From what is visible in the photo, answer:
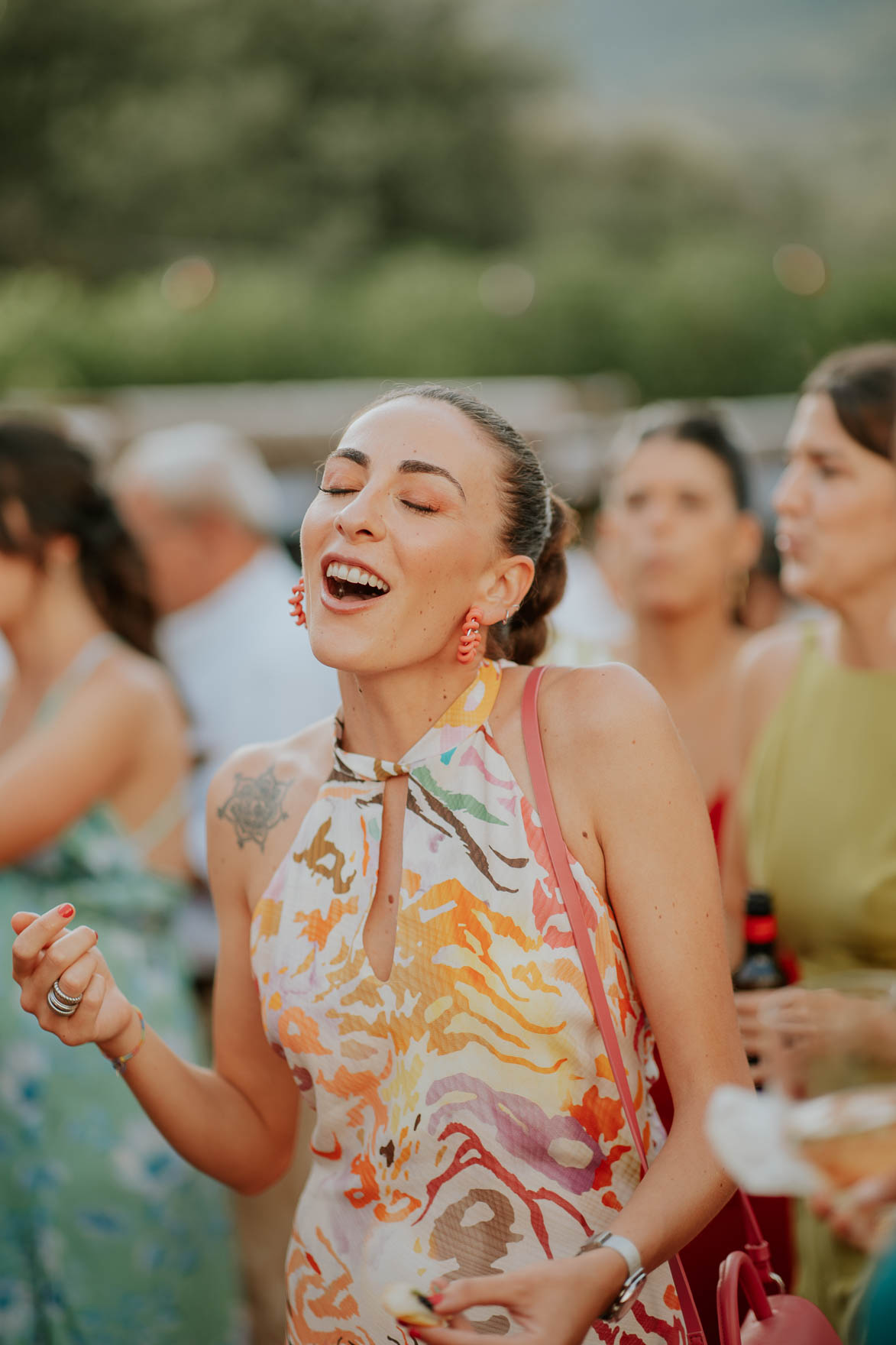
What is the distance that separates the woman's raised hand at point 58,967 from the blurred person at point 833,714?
4.71 ft

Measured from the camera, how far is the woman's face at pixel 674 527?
3857mm

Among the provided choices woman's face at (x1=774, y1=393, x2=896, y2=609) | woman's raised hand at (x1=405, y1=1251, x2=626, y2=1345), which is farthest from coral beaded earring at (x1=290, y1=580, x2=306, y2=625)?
woman's face at (x1=774, y1=393, x2=896, y2=609)

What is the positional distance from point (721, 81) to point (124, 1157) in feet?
136

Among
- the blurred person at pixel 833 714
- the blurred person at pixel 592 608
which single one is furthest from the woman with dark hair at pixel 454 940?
the blurred person at pixel 592 608

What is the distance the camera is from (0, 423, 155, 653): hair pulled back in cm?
329

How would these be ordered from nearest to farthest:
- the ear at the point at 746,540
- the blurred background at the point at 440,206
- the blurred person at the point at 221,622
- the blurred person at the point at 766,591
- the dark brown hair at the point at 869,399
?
the dark brown hair at the point at 869,399 < the ear at the point at 746,540 < the blurred person at the point at 221,622 < the blurred person at the point at 766,591 < the blurred background at the point at 440,206

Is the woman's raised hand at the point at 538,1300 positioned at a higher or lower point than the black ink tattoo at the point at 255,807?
lower

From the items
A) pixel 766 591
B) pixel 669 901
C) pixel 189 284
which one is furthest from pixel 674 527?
pixel 189 284

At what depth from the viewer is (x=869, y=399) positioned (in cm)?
284

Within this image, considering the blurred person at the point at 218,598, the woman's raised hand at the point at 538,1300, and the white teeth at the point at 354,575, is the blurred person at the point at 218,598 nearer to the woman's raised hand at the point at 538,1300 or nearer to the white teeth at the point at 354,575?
the white teeth at the point at 354,575

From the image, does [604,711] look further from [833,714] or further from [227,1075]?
[833,714]

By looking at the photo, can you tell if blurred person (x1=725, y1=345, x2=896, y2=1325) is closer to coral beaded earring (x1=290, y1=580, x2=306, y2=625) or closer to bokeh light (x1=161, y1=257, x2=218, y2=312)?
coral beaded earring (x1=290, y1=580, x2=306, y2=625)

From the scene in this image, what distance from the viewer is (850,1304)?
234 centimetres

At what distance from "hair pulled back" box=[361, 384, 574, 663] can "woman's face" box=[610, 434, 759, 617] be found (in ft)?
5.46
